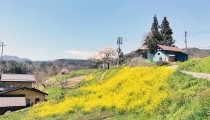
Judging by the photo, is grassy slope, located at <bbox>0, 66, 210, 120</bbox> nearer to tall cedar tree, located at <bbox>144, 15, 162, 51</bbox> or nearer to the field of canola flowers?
the field of canola flowers

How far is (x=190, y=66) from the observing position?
1533 inches

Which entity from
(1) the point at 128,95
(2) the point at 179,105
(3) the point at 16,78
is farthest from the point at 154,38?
(2) the point at 179,105

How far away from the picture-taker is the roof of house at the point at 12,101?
4975 centimetres

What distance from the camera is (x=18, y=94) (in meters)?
55.1

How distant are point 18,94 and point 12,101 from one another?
385 centimetres

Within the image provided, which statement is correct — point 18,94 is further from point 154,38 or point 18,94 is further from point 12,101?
point 154,38

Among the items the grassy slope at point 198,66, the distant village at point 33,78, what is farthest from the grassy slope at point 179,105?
the distant village at point 33,78

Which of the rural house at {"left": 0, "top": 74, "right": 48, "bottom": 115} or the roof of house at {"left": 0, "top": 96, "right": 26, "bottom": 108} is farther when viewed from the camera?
the rural house at {"left": 0, "top": 74, "right": 48, "bottom": 115}

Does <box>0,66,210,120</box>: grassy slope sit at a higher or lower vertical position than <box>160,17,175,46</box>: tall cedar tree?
lower

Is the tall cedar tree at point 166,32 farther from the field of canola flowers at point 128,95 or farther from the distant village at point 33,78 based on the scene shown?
the field of canola flowers at point 128,95

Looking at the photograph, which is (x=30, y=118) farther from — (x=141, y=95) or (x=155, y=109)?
(x=155, y=109)

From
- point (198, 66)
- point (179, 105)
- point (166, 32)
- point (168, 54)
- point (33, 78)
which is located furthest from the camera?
point (166, 32)

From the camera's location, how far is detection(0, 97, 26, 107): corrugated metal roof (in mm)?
49662

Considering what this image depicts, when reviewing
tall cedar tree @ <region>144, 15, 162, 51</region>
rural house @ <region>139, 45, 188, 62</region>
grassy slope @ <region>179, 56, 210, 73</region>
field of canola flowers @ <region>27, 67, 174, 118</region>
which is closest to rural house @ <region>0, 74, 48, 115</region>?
field of canola flowers @ <region>27, 67, 174, 118</region>
